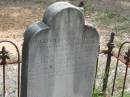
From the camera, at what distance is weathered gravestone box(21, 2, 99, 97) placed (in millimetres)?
3541

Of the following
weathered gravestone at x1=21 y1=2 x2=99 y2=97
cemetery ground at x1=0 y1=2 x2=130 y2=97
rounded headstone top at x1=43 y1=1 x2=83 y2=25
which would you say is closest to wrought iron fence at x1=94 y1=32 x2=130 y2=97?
weathered gravestone at x1=21 y1=2 x2=99 y2=97

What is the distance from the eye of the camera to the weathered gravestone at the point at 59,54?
3541 mm

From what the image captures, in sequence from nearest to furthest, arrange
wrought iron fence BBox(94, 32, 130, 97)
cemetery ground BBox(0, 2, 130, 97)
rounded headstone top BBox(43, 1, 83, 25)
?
rounded headstone top BBox(43, 1, 83, 25) < wrought iron fence BBox(94, 32, 130, 97) < cemetery ground BBox(0, 2, 130, 97)

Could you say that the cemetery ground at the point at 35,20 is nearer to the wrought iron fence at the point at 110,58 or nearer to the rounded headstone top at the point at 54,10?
the wrought iron fence at the point at 110,58

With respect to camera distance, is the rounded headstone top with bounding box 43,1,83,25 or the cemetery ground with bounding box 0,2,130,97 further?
the cemetery ground with bounding box 0,2,130,97

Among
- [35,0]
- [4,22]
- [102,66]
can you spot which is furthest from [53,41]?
[35,0]

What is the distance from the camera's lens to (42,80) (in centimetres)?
375

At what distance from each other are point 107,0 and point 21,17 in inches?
127

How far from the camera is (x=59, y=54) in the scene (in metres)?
3.71

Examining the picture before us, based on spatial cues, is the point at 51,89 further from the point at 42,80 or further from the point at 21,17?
the point at 21,17

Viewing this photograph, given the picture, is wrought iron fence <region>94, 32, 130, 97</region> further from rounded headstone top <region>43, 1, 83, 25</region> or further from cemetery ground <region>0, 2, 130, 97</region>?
cemetery ground <region>0, 2, 130, 97</region>

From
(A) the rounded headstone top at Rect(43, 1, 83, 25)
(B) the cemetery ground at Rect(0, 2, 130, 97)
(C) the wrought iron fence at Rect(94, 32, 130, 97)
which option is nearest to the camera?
(A) the rounded headstone top at Rect(43, 1, 83, 25)

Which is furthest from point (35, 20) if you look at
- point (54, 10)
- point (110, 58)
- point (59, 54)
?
point (54, 10)

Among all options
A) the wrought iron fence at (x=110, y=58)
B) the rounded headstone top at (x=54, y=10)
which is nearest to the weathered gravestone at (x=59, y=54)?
the rounded headstone top at (x=54, y=10)
